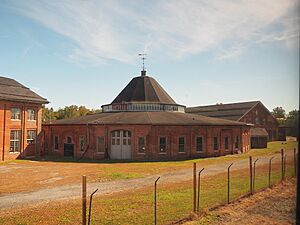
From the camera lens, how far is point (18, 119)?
31.7m

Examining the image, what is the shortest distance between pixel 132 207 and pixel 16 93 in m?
26.6

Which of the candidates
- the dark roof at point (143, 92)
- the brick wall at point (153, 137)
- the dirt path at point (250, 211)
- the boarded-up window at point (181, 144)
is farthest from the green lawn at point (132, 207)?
the dark roof at point (143, 92)

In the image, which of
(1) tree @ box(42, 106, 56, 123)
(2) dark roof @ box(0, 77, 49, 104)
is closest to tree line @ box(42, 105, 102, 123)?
(1) tree @ box(42, 106, 56, 123)

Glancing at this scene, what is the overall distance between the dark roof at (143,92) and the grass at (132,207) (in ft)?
85.6

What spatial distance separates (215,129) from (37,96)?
2253cm

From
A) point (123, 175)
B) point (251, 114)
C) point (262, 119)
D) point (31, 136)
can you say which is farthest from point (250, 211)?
point (262, 119)

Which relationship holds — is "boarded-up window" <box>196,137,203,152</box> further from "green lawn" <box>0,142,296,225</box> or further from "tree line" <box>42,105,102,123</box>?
"tree line" <box>42,105,102,123</box>

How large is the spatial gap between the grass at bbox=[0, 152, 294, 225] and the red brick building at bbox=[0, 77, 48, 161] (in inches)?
837

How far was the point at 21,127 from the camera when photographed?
32.0 metres

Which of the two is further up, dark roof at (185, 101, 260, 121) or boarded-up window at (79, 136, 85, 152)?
dark roof at (185, 101, 260, 121)

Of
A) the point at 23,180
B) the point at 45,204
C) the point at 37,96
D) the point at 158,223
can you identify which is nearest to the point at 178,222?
the point at 158,223

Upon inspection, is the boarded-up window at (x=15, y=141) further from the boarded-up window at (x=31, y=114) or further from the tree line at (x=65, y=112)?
the tree line at (x=65, y=112)

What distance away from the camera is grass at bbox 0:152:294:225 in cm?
977

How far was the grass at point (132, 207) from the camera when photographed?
977cm
